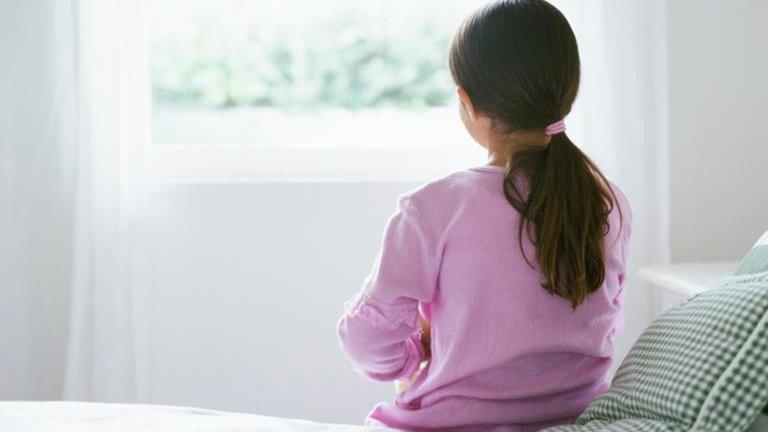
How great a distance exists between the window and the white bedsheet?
4.09 ft

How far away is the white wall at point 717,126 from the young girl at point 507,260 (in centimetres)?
99

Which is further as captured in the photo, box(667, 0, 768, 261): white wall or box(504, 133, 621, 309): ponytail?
box(667, 0, 768, 261): white wall

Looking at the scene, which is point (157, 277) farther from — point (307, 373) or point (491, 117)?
point (491, 117)

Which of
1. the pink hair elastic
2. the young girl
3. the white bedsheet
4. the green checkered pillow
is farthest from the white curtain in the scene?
the green checkered pillow

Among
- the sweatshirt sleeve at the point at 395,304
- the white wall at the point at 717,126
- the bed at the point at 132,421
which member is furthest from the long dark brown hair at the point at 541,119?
the white wall at the point at 717,126

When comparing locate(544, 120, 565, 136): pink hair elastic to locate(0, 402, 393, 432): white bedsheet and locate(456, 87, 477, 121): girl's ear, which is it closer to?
locate(456, 87, 477, 121): girl's ear

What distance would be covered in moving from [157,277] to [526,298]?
53.9 inches

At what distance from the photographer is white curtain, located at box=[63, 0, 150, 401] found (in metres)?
2.34

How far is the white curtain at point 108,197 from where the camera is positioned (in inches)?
92.3

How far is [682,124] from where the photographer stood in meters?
2.28

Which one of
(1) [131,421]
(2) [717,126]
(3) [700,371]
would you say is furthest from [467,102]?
(2) [717,126]

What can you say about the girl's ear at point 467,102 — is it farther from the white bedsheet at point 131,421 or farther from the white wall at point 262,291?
the white wall at point 262,291

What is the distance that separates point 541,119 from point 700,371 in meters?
0.42

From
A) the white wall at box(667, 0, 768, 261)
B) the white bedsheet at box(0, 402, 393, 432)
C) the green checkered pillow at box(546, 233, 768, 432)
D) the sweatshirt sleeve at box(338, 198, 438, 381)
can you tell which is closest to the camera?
the green checkered pillow at box(546, 233, 768, 432)
